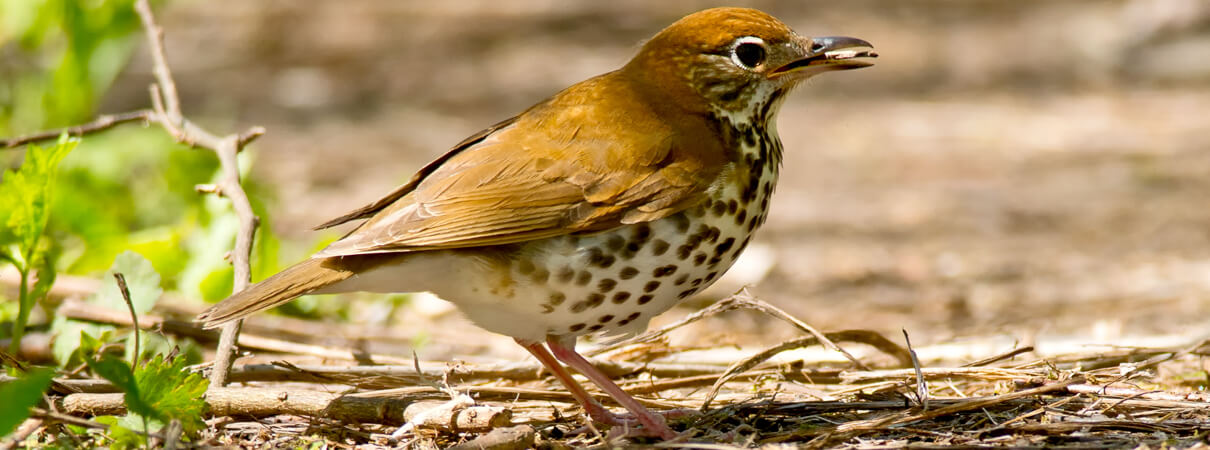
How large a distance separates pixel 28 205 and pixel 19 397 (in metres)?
1.52

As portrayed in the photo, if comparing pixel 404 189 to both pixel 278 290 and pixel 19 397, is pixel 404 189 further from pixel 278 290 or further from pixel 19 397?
pixel 19 397

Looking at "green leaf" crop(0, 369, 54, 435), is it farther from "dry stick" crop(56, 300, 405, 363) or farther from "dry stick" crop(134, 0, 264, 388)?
"dry stick" crop(56, 300, 405, 363)

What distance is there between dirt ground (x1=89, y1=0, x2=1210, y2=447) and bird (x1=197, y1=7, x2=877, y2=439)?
4.50ft

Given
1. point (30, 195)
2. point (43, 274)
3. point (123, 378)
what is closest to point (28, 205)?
point (30, 195)

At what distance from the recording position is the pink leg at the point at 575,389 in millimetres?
4090

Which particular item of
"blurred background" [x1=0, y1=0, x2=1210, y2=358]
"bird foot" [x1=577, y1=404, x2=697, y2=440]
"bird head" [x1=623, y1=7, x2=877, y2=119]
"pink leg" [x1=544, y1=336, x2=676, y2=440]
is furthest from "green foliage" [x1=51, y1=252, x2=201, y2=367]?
"bird head" [x1=623, y1=7, x2=877, y2=119]

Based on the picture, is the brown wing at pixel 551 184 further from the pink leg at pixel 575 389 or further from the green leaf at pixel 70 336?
the green leaf at pixel 70 336

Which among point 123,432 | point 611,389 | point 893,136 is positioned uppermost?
point 893,136

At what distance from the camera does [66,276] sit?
548cm

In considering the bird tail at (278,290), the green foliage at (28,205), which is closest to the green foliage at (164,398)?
the bird tail at (278,290)

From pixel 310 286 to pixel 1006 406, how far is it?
2025mm

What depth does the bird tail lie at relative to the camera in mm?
3643

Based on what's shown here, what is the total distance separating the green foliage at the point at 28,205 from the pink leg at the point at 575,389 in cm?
153

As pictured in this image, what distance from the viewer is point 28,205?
415 centimetres
